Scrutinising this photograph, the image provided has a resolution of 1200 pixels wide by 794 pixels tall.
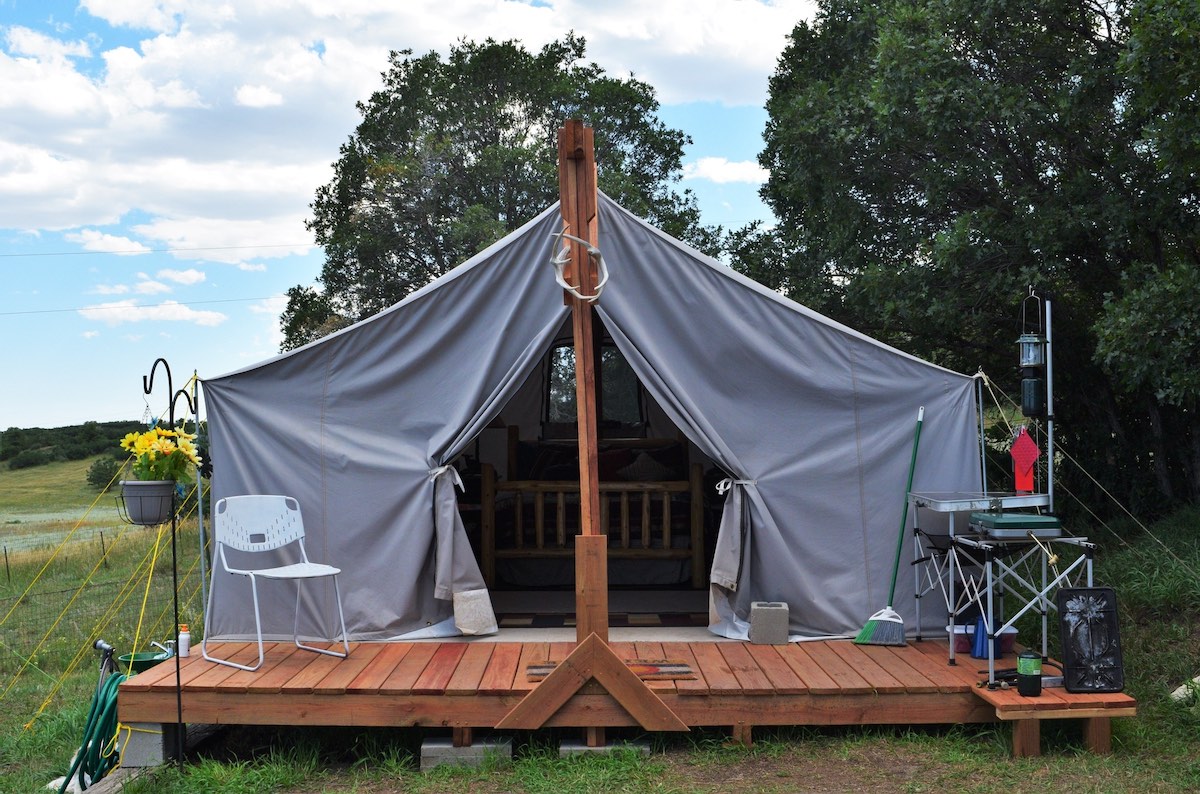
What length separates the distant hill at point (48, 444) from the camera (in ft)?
55.6

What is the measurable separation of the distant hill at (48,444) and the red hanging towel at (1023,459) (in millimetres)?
15540

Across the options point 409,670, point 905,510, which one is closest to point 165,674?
point 409,670

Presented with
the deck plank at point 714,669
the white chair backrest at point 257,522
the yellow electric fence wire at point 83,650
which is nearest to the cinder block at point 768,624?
the deck plank at point 714,669

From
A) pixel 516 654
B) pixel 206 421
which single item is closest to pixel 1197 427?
pixel 516 654

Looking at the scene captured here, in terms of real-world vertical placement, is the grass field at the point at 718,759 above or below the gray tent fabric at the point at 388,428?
below

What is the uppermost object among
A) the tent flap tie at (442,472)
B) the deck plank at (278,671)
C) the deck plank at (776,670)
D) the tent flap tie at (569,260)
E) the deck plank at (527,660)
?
the tent flap tie at (569,260)

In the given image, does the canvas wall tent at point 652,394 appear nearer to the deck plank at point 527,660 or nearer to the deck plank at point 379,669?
the deck plank at point 379,669

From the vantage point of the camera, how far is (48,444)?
57.9 ft

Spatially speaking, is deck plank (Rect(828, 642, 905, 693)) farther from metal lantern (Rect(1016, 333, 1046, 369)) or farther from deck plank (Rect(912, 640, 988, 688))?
metal lantern (Rect(1016, 333, 1046, 369))

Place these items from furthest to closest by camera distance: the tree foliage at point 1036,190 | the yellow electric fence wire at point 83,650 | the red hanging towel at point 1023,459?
the tree foliage at point 1036,190 < the yellow electric fence wire at point 83,650 < the red hanging towel at point 1023,459

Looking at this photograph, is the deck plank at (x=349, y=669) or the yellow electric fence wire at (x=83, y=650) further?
the yellow electric fence wire at (x=83, y=650)

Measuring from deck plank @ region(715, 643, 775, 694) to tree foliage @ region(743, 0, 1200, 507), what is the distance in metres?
3.07

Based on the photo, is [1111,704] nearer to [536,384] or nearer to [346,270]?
[536,384]

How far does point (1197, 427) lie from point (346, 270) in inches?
442
